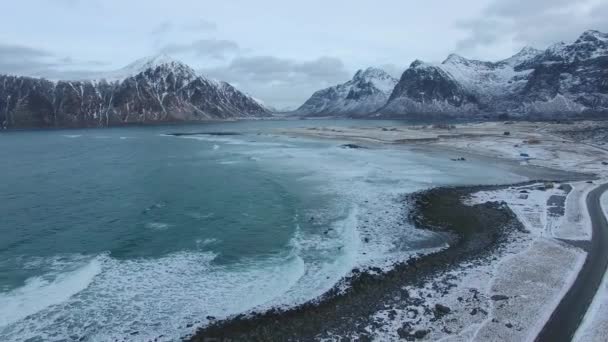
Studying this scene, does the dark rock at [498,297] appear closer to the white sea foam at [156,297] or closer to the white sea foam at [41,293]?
the white sea foam at [156,297]

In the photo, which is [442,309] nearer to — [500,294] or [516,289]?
[500,294]

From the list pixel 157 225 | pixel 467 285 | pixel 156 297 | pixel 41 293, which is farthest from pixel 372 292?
pixel 157 225

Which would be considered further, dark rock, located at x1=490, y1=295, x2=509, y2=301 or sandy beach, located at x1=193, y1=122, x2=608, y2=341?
dark rock, located at x1=490, y1=295, x2=509, y2=301

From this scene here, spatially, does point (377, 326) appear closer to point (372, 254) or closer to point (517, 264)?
point (372, 254)

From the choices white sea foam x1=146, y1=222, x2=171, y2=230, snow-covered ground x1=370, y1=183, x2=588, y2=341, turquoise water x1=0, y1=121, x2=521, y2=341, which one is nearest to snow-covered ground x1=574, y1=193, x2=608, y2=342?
snow-covered ground x1=370, y1=183, x2=588, y2=341

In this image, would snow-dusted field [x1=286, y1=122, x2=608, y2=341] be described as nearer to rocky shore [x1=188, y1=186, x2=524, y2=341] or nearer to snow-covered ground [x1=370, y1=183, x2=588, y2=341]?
snow-covered ground [x1=370, y1=183, x2=588, y2=341]

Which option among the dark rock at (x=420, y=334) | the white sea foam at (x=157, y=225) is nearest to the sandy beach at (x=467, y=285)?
the dark rock at (x=420, y=334)
